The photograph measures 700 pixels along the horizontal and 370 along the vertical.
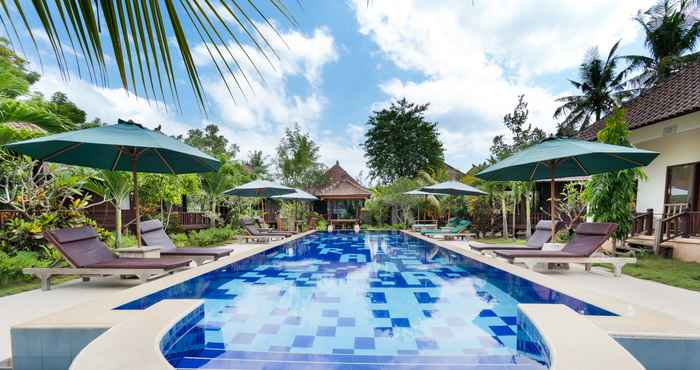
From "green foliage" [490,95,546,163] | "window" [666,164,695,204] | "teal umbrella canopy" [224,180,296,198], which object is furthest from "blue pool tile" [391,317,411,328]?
"green foliage" [490,95,546,163]

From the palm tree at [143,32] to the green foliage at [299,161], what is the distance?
24.5m

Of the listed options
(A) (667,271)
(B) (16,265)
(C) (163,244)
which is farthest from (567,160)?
(B) (16,265)

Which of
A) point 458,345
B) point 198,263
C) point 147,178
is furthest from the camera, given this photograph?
point 147,178

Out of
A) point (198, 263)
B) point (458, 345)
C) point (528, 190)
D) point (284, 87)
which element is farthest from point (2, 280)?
point (528, 190)

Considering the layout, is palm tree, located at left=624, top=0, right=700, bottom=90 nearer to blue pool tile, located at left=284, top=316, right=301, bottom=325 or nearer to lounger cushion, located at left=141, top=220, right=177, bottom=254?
blue pool tile, located at left=284, top=316, right=301, bottom=325

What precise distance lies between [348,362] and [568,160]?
7.30 m

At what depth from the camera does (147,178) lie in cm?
1096

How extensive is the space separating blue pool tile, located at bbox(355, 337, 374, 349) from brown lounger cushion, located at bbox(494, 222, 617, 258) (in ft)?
14.5

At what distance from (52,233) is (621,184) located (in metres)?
11.9

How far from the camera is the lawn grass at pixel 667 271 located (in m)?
5.98

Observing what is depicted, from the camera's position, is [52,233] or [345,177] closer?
[52,233]

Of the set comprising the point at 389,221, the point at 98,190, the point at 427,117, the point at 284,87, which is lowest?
the point at 389,221

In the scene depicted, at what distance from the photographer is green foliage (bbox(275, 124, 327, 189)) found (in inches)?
993

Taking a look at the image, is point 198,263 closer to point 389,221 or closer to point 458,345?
point 458,345
